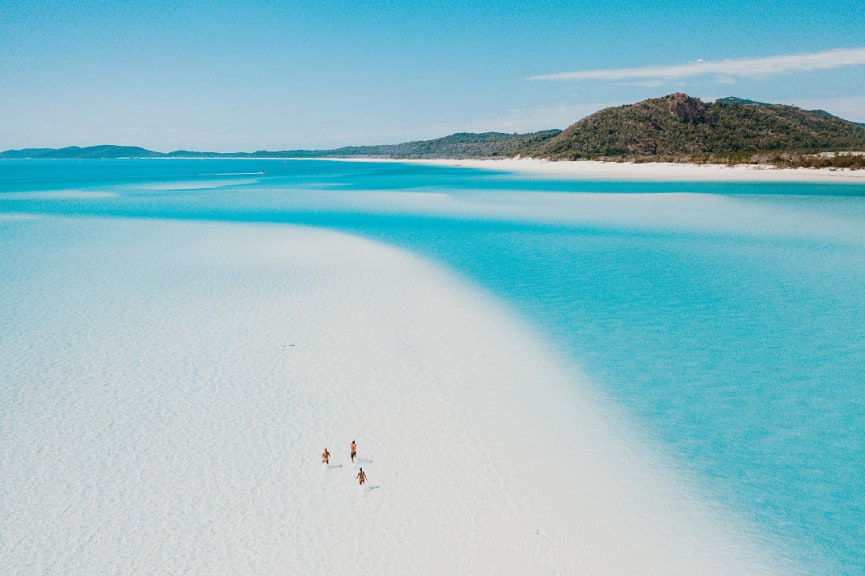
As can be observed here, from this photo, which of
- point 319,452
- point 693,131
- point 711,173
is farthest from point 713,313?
point 693,131

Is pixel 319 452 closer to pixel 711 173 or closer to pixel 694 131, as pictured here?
pixel 711 173

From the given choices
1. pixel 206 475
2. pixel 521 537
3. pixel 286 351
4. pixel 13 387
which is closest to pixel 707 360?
pixel 521 537

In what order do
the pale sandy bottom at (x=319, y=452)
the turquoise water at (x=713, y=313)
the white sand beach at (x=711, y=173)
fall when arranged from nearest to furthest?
the pale sandy bottom at (x=319, y=452), the turquoise water at (x=713, y=313), the white sand beach at (x=711, y=173)

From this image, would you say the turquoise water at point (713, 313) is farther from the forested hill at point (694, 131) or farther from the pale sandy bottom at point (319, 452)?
the forested hill at point (694, 131)

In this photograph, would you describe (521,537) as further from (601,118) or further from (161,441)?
(601,118)

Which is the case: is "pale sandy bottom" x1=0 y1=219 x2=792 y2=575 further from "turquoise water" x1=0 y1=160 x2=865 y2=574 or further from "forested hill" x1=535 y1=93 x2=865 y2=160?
"forested hill" x1=535 y1=93 x2=865 y2=160

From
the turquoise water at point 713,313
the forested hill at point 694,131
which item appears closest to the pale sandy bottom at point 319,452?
the turquoise water at point 713,313
